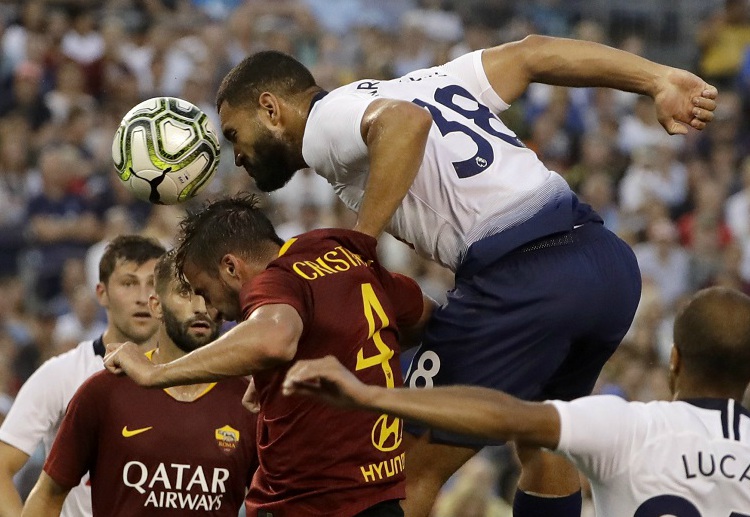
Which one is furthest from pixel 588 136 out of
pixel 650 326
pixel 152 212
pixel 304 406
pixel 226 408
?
pixel 304 406

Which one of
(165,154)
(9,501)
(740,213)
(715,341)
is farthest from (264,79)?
(740,213)

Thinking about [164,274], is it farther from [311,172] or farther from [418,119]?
[311,172]

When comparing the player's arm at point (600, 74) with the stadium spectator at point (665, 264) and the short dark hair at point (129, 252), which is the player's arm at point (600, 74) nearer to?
the short dark hair at point (129, 252)

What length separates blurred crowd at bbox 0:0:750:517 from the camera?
40.4ft

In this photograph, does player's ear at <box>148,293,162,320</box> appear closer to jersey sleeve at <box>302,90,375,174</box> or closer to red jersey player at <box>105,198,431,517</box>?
red jersey player at <box>105,198,431,517</box>

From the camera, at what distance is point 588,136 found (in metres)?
14.7

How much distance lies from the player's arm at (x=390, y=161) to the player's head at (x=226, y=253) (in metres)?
0.36

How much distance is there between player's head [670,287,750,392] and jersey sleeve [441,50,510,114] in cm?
168

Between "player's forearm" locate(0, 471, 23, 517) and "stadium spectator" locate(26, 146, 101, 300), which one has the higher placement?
"player's forearm" locate(0, 471, 23, 517)

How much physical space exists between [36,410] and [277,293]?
242cm

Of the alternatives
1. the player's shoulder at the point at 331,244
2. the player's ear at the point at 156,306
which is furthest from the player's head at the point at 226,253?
the player's ear at the point at 156,306

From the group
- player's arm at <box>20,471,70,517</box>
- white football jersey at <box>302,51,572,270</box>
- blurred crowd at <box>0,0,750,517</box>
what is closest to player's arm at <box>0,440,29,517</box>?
player's arm at <box>20,471,70,517</box>

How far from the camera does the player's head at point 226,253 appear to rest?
4.77 meters

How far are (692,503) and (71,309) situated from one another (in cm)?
903
